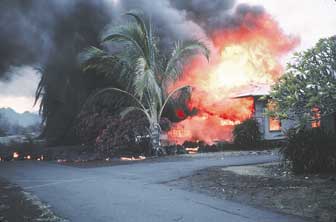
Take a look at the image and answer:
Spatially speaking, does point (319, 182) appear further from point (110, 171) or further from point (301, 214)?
point (110, 171)

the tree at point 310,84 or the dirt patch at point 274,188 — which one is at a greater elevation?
the tree at point 310,84

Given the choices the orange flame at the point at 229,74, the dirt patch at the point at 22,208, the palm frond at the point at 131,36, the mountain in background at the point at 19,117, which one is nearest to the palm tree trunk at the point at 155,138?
the palm frond at the point at 131,36

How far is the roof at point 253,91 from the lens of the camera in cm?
2102

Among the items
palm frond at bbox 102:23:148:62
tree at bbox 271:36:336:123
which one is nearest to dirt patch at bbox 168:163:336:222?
tree at bbox 271:36:336:123

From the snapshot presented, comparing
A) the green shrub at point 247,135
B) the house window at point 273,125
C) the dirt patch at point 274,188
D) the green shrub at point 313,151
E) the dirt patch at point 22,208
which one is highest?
the house window at point 273,125

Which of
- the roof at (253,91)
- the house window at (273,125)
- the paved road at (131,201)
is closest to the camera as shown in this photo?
the paved road at (131,201)

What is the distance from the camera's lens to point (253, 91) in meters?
21.6

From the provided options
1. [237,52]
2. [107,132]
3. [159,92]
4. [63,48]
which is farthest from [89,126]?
[237,52]

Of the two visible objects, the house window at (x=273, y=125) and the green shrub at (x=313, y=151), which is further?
the house window at (x=273, y=125)

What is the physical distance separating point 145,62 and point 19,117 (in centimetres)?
1674

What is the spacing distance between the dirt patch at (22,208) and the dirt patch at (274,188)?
3.11m

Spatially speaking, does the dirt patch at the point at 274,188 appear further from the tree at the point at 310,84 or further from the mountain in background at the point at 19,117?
the mountain in background at the point at 19,117

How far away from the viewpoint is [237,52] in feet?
76.6

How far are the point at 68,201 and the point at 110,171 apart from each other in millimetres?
4997
